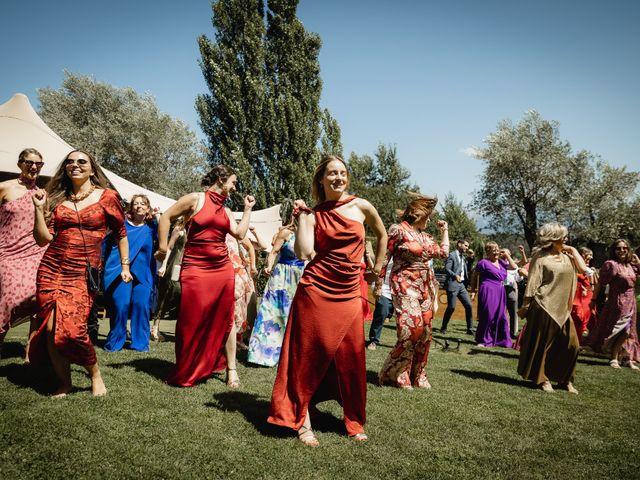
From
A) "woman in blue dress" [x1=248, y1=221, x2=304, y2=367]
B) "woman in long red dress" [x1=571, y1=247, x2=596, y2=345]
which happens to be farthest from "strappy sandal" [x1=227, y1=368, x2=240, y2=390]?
"woman in long red dress" [x1=571, y1=247, x2=596, y2=345]

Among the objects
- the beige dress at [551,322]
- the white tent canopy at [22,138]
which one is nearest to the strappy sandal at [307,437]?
the beige dress at [551,322]

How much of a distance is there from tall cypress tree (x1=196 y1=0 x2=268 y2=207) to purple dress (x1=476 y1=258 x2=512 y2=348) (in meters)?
14.2

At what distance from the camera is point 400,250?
5.42 metres

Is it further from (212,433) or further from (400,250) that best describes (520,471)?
(400,250)

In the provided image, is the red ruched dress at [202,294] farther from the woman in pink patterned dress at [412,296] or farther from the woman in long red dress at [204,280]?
the woman in pink patterned dress at [412,296]

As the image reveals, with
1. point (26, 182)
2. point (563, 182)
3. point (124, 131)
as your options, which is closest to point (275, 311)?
point (26, 182)

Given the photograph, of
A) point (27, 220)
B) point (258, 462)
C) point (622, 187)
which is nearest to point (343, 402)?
point (258, 462)

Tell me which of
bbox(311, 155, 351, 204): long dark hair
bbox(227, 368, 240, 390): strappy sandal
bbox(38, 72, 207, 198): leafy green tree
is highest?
bbox(38, 72, 207, 198): leafy green tree

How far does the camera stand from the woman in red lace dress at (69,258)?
152 inches

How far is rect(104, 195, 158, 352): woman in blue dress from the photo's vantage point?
657 centimetres

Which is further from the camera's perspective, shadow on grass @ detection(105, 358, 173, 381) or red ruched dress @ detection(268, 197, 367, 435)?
shadow on grass @ detection(105, 358, 173, 381)

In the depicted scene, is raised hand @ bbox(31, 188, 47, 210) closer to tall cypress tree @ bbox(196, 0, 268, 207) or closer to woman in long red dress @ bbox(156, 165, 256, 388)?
woman in long red dress @ bbox(156, 165, 256, 388)

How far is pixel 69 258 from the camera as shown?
397cm

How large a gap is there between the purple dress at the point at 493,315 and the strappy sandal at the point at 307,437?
7.27 m
